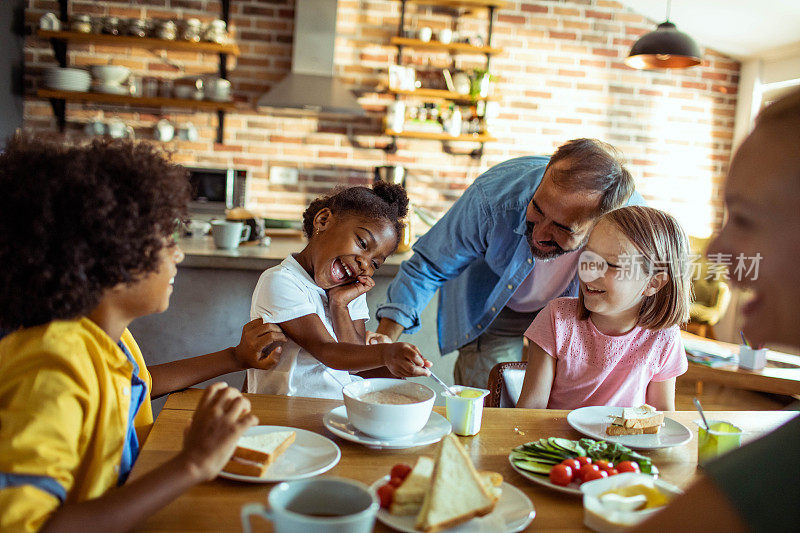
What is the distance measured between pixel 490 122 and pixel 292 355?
12.9 feet

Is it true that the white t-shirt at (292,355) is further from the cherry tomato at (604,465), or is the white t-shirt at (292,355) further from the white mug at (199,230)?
the white mug at (199,230)

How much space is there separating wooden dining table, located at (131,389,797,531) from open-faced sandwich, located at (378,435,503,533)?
0.05m

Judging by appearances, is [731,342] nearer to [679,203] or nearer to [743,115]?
[679,203]

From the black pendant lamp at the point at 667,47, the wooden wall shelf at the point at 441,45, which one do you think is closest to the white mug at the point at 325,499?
the black pendant lamp at the point at 667,47

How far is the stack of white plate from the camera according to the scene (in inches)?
188

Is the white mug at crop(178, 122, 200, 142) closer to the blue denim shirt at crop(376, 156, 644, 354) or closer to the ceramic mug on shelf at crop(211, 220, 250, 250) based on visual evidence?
the ceramic mug on shelf at crop(211, 220, 250, 250)

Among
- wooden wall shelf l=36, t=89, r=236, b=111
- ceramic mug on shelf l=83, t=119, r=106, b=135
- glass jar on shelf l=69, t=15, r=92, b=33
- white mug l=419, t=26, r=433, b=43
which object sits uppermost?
white mug l=419, t=26, r=433, b=43

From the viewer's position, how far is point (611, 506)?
3.05ft

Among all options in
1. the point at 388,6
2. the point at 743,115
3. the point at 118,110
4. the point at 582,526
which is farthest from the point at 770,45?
the point at 582,526

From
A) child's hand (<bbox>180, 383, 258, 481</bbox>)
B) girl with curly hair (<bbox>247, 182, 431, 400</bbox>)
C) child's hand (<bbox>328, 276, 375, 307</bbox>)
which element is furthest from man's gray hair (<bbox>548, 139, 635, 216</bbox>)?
child's hand (<bbox>180, 383, 258, 481</bbox>)

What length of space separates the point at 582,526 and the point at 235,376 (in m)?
2.23

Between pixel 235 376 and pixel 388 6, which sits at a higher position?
pixel 388 6

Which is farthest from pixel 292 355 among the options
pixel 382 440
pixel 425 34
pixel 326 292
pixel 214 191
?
pixel 425 34

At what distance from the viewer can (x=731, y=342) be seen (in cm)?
339
